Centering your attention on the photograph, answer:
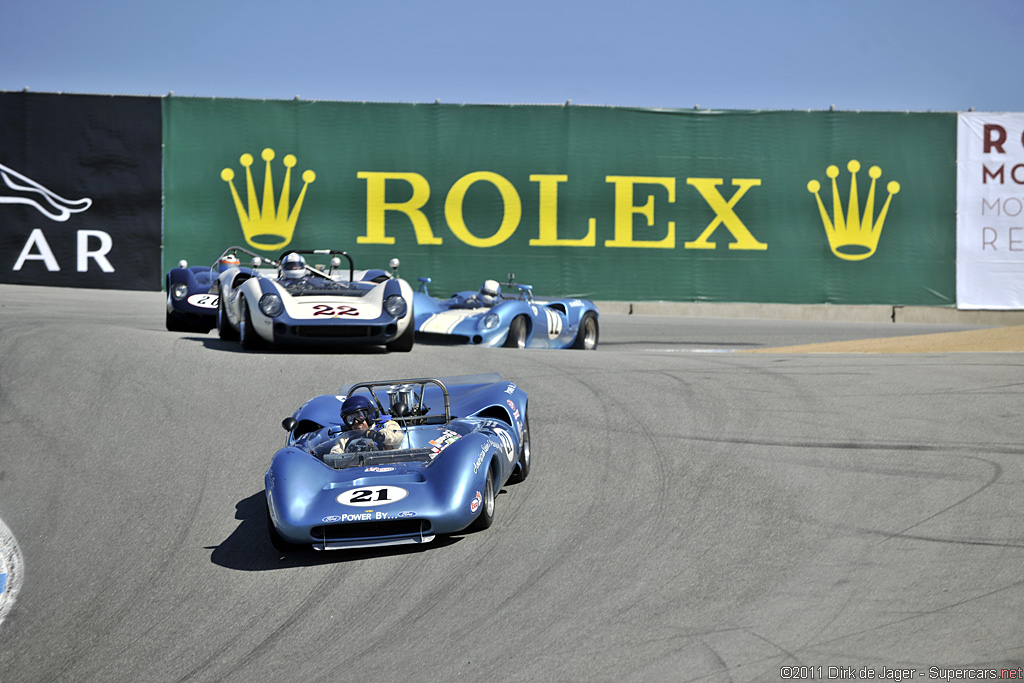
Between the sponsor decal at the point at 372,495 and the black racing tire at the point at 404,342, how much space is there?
4.59 metres

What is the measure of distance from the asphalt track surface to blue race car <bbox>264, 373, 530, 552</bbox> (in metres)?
0.17

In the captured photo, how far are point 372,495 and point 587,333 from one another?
25.5ft

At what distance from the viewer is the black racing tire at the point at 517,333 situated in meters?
11.0

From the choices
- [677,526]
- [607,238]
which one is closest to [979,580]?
[677,526]

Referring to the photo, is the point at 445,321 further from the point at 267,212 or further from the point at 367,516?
the point at 267,212

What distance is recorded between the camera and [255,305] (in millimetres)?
9398

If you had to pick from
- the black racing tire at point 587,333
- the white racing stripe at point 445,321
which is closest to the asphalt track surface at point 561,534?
the white racing stripe at point 445,321

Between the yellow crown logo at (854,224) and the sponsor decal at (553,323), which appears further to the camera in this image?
the yellow crown logo at (854,224)

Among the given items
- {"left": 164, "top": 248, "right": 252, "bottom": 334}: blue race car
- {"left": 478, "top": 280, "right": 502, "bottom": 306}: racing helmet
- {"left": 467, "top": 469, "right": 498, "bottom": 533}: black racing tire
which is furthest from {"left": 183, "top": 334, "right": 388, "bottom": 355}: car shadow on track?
{"left": 467, "top": 469, "right": 498, "bottom": 533}: black racing tire

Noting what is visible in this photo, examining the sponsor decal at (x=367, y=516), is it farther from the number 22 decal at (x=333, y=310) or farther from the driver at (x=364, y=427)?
the number 22 decal at (x=333, y=310)

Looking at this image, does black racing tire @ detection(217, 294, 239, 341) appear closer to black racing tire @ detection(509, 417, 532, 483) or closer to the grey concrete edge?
black racing tire @ detection(509, 417, 532, 483)

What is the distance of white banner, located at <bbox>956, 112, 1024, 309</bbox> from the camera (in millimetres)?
17828

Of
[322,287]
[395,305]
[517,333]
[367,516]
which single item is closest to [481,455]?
[367,516]

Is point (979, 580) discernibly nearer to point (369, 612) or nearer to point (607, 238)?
point (369, 612)
